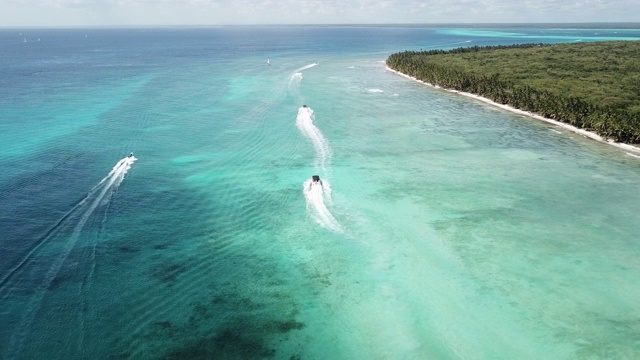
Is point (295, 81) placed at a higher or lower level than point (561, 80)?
higher

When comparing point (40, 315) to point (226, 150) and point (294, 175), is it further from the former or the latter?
point (226, 150)

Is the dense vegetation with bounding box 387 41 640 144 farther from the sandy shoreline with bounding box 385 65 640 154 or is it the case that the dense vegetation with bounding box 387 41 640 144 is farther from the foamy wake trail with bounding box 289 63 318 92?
the foamy wake trail with bounding box 289 63 318 92

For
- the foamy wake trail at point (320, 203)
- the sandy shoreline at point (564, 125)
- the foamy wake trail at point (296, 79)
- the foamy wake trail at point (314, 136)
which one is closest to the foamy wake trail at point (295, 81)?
the foamy wake trail at point (296, 79)

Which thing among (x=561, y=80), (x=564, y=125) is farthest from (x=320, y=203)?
(x=561, y=80)

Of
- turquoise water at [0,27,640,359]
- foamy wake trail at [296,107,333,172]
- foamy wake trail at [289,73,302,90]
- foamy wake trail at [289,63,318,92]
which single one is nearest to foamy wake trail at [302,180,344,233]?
turquoise water at [0,27,640,359]

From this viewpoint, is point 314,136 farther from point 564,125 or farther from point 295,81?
point 295,81
